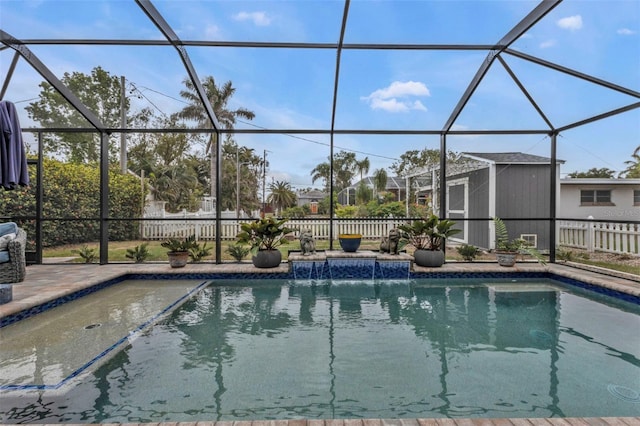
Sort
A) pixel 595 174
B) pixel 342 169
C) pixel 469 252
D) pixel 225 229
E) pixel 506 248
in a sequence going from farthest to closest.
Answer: pixel 342 169
pixel 225 229
pixel 595 174
pixel 469 252
pixel 506 248

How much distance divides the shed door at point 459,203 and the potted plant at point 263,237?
5787 mm

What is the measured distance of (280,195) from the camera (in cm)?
2473

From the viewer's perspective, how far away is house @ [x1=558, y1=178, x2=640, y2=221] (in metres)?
8.78

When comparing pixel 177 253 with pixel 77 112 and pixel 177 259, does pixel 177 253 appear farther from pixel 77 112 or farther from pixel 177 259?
pixel 77 112

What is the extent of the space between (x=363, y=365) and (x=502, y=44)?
4794mm

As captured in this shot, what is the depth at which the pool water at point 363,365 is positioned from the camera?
2213 mm

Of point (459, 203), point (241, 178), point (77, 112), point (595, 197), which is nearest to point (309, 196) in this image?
point (241, 178)

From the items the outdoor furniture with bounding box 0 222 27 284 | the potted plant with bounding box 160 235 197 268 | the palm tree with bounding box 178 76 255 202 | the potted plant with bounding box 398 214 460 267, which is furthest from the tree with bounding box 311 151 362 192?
the outdoor furniture with bounding box 0 222 27 284

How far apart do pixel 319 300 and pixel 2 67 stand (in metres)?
5.83

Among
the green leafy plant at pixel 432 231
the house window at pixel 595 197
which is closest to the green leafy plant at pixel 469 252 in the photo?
the green leafy plant at pixel 432 231

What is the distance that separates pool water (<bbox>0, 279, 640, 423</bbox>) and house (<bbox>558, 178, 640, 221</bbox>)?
5.37m

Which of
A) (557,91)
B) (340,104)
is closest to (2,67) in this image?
(340,104)

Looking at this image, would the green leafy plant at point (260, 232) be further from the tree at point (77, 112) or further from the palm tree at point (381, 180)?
the palm tree at point (381, 180)

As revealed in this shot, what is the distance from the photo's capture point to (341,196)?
2795 cm
